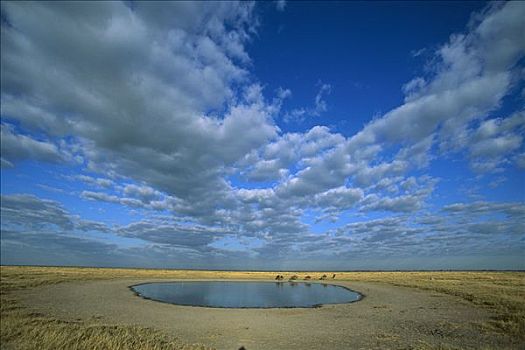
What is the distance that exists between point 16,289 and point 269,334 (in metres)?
36.0

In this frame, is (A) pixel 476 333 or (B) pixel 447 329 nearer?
(A) pixel 476 333

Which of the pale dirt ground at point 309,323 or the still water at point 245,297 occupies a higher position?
the still water at point 245,297

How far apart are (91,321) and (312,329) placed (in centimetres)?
1516

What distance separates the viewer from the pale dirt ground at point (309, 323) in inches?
731

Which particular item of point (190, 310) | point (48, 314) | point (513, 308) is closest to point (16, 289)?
point (48, 314)

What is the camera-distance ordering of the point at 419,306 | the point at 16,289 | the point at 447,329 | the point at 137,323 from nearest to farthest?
the point at 447,329 → the point at 137,323 → the point at 419,306 → the point at 16,289

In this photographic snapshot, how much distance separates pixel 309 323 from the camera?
25.3 meters

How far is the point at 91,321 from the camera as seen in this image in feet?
75.2

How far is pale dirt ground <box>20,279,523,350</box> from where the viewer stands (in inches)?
731

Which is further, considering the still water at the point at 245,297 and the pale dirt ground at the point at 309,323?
the still water at the point at 245,297

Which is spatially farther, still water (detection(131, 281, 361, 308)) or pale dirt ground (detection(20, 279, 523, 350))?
still water (detection(131, 281, 361, 308))

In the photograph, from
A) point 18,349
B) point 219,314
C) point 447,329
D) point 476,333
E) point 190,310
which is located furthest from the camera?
point 190,310

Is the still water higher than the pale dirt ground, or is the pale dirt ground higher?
the still water

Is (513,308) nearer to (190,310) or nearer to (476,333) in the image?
(476,333)
